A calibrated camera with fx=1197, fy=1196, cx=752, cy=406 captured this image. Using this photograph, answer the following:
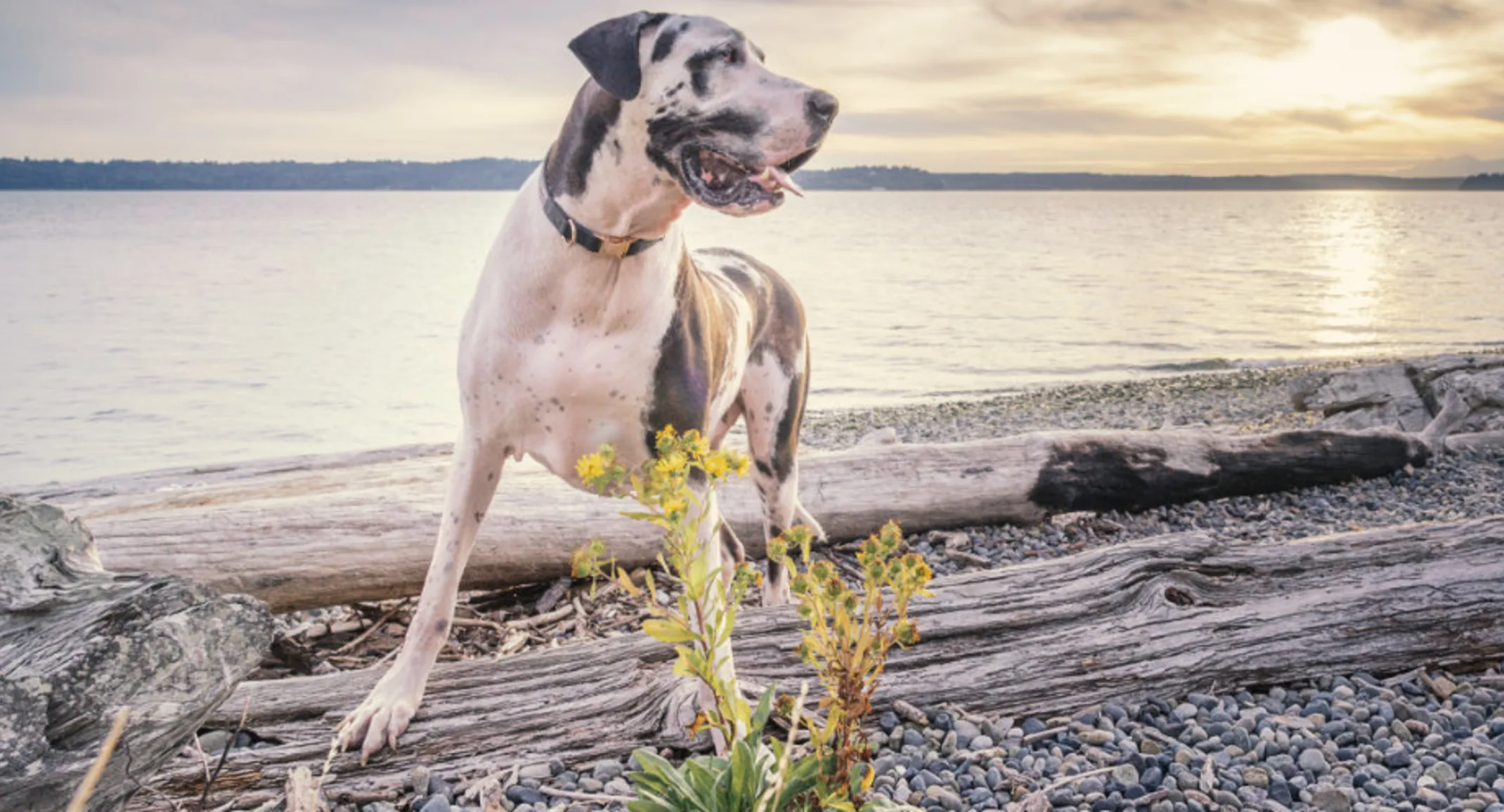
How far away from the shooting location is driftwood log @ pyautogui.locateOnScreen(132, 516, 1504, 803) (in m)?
3.58

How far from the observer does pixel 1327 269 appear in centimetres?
3884

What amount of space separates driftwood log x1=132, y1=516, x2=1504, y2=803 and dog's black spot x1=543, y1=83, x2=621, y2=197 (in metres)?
1.55

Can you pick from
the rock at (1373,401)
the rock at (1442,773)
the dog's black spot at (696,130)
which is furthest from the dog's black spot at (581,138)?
the rock at (1373,401)

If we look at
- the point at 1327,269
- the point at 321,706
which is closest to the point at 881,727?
the point at 321,706

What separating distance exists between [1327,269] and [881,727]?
131 feet

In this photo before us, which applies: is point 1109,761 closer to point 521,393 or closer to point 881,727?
point 881,727

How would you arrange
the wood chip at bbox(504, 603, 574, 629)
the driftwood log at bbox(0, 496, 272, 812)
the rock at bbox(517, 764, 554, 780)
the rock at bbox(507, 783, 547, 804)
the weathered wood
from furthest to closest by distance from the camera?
the weathered wood
the wood chip at bbox(504, 603, 574, 629)
the rock at bbox(517, 764, 554, 780)
the rock at bbox(507, 783, 547, 804)
the driftwood log at bbox(0, 496, 272, 812)

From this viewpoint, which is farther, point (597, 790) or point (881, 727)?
point (881, 727)

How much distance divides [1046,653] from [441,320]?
21.3 m

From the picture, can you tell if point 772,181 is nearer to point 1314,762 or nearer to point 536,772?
point 536,772

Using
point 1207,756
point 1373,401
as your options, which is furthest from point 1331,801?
point 1373,401

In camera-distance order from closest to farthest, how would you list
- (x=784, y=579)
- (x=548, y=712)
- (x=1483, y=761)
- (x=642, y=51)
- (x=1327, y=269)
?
(x=642, y=51) → (x=1483, y=761) → (x=548, y=712) → (x=784, y=579) → (x=1327, y=269)

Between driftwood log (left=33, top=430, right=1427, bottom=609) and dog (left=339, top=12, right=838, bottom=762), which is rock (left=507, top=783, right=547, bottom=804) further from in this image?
driftwood log (left=33, top=430, right=1427, bottom=609)

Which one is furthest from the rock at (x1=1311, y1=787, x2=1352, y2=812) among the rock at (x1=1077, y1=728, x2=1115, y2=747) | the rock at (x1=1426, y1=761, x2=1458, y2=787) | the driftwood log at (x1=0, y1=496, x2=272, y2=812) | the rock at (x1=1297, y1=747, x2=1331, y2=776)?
the driftwood log at (x1=0, y1=496, x2=272, y2=812)
